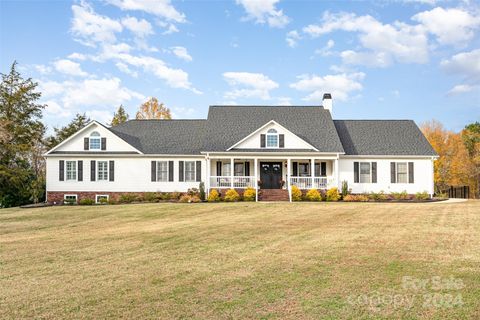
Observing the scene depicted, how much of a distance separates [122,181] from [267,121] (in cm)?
1145

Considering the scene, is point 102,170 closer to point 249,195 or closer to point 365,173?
point 249,195

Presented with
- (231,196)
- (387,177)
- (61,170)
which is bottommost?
(231,196)

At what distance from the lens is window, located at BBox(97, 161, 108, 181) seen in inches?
1105

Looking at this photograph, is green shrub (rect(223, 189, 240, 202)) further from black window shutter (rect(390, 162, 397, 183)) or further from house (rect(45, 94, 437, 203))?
black window shutter (rect(390, 162, 397, 183))

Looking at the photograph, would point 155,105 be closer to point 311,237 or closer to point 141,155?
point 141,155

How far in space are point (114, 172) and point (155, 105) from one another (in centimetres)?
2296

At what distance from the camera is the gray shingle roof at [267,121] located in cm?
2833

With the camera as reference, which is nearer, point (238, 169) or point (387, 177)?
point (387, 177)

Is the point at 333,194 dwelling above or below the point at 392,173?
below

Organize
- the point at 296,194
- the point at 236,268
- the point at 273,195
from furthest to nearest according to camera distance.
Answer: the point at 273,195
the point at 296,194
the point at 236,268

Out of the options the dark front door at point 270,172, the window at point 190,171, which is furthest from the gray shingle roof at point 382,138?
the window at point 190,171

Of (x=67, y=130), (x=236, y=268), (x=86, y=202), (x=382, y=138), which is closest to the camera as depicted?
(x=236, y=268)

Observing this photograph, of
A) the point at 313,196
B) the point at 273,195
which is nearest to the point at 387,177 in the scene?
the point at 313,196

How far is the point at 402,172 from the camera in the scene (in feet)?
93.1
